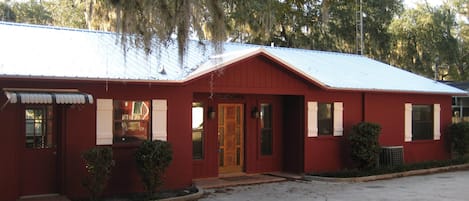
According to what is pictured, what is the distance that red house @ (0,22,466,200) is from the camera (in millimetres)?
10000

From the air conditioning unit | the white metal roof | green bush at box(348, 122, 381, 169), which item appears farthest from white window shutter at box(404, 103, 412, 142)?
green bush at box(348, 122, 381, 169)

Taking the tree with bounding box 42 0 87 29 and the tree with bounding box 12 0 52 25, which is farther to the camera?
the tree with bounding box 12 0 52 25

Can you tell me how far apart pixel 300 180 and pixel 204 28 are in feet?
20.8

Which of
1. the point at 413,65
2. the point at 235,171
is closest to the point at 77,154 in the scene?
the point at 235,171

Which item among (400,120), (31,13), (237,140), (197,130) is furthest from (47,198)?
(31,13)

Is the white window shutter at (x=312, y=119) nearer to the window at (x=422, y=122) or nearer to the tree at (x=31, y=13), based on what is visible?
the window at (x=422, y=122)

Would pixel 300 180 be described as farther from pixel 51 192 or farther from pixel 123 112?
pixel 51 192

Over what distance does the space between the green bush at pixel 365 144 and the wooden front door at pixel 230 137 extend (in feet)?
10.3

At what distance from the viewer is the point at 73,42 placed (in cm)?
1240

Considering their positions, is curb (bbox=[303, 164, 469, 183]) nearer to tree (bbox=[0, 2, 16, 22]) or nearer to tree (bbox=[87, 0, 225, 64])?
tree (bbox=[87, 0, 225, 64])

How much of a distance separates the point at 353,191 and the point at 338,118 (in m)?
3.37

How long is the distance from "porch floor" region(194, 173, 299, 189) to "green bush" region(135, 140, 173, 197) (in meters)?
1.73

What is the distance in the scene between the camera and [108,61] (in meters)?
11.5

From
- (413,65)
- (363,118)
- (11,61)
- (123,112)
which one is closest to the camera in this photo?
(11,61)
